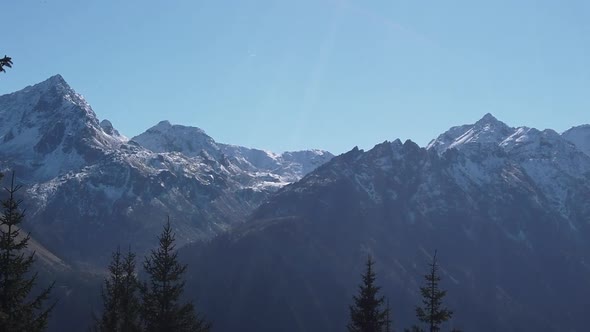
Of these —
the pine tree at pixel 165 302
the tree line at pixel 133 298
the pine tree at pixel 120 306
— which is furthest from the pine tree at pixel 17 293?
the pine tree at pixel 120 306

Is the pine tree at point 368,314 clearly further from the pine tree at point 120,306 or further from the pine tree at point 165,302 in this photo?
the pine tree at point 120,306

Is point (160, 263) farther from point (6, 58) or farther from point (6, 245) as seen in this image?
point (6, 58)

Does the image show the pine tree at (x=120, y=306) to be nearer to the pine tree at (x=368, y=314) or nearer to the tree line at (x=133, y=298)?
the tree line at (x=133, y=298)

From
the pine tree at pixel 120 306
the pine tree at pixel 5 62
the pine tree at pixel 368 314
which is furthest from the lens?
the pine tree at pixel 120 306

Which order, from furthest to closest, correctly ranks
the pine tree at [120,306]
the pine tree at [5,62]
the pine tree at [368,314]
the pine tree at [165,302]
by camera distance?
the pine tree at [120,306], the pine tree at [368,314], the pine tree at [165,302], the pine tree at [5,62]

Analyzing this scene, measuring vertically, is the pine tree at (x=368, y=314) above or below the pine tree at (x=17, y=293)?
above

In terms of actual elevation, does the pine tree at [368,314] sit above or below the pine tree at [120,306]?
above

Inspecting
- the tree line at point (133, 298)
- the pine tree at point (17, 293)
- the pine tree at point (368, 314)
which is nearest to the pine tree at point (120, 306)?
the tree line at point (133, 298)

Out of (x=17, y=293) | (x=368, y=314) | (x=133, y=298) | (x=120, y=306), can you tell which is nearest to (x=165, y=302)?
(x=133, y=298)

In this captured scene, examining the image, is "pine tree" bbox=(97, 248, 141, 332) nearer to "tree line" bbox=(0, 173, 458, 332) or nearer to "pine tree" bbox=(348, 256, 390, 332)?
"tree line" bbox=(0, 173, 458, 332)

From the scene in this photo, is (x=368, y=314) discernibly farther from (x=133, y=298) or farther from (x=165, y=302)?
(x=133, y=298)

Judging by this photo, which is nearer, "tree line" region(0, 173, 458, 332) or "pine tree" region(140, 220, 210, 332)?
"tree line" region(0, 173, 458, 332)

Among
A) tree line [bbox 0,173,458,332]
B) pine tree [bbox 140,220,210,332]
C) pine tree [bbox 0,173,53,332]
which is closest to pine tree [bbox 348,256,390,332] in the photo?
tree line [bbox 0,173,458,332]

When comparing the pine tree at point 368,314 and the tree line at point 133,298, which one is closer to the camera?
the tree line at point 133,298
